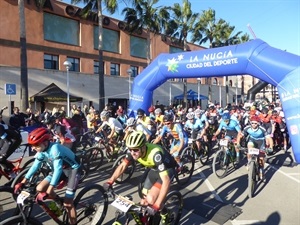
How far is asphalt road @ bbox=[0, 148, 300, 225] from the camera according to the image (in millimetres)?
5109

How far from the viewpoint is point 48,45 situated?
23.0 m

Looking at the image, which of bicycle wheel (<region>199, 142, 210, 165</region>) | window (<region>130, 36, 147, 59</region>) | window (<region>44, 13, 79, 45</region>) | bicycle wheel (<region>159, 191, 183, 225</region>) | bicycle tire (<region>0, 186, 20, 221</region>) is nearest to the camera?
bicycle wheel (<region>159, 191, 183, 225</region>)

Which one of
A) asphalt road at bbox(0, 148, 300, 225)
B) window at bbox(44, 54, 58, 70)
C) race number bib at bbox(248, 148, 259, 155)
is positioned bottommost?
asphalt road at bbox(0, 148, 300, 225)

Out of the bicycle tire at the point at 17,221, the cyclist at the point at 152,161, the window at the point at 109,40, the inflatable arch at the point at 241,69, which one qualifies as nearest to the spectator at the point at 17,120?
the inflatable arch at the point at 241,69

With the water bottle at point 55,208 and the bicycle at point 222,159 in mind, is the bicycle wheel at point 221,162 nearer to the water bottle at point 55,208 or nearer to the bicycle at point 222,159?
the bicycle at point 222,159

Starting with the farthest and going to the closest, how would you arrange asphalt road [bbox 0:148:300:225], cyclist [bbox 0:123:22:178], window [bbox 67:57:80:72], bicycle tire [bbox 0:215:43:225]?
window [bbox 67:57:80:72] → cyclist [bbox 0:123:22:178] → asphalt road [bbox 0:148:300:225] → bicycle tire [bbox 0:215:43:225]

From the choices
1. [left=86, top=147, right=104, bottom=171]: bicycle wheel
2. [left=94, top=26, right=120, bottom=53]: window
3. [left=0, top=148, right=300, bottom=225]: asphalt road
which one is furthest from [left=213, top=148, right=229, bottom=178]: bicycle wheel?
[left=94, top=26, right=120, bottom=53]: window

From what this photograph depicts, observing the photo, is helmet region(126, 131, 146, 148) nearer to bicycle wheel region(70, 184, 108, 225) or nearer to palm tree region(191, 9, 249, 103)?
bicycle wheel region(70, 184, 108, 225)

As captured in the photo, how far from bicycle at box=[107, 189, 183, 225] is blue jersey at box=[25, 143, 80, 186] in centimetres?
79

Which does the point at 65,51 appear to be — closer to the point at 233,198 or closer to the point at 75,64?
the point at 75,64

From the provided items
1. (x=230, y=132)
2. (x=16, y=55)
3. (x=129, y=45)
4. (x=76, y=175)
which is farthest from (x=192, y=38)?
(x=76, y=175)

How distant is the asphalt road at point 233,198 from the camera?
5109 mm

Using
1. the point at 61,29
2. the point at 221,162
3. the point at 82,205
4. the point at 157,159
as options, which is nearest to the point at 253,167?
the point at 221,162

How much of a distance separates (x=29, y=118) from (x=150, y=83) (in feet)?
20.9
